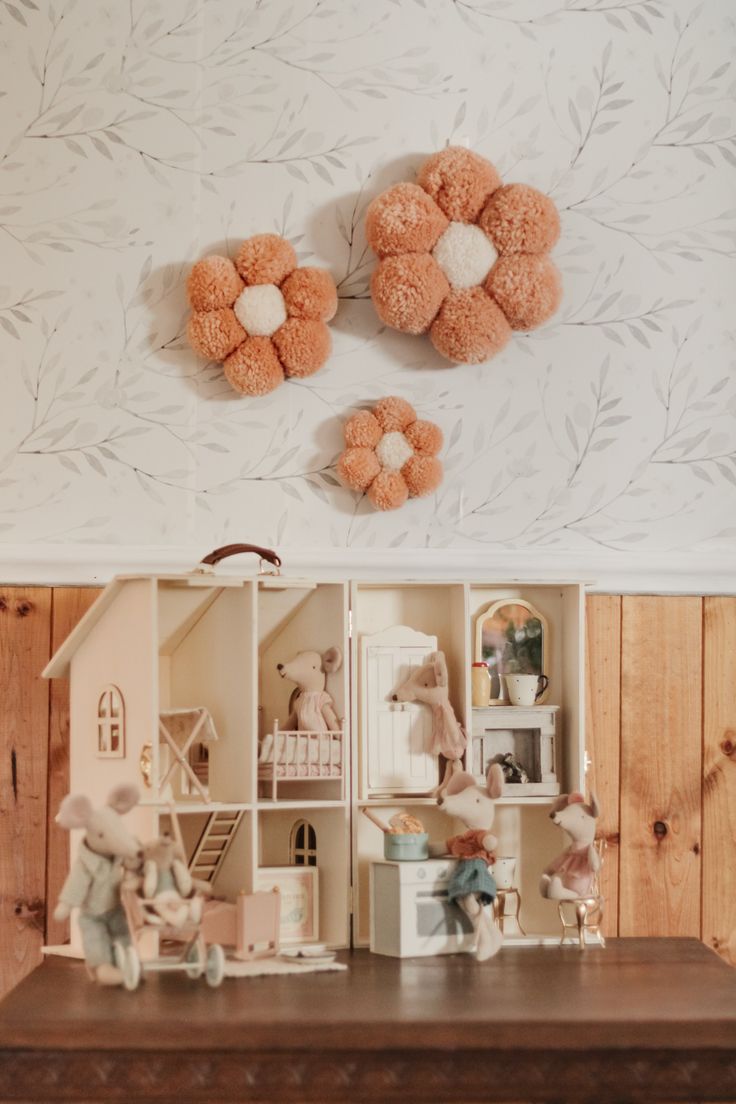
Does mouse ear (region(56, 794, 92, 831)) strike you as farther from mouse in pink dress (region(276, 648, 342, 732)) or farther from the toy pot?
the toy pot

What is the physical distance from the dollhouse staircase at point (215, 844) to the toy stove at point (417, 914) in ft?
0.68

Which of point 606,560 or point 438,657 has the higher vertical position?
point 606,560

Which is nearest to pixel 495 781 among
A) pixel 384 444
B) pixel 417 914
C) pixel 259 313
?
pixel 417 914

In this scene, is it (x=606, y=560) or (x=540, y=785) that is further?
(x=606, y=560)

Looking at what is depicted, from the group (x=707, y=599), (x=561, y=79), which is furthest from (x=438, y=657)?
(x=561, y=79)

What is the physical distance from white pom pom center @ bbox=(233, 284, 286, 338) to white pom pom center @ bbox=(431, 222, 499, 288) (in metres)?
0.25

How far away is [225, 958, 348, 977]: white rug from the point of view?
151cm

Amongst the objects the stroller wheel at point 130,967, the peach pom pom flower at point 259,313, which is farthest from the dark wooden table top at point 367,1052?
the peach pom pom flower at point 259,313

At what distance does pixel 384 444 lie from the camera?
190 centimetres

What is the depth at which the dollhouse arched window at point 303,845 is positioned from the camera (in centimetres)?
176

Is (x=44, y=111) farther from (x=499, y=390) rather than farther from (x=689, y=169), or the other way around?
(x=689, y=169)

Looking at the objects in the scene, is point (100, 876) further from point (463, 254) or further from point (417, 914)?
point (463, 254)

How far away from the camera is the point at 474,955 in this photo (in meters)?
1.63

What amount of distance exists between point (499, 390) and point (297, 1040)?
104 centimetres
